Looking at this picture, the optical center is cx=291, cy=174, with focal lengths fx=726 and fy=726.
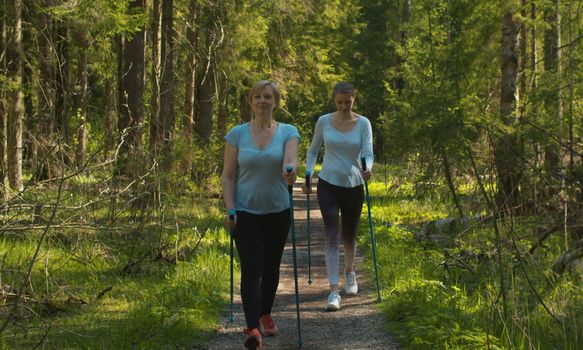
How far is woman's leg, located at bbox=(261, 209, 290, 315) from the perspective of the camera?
6.01 meters

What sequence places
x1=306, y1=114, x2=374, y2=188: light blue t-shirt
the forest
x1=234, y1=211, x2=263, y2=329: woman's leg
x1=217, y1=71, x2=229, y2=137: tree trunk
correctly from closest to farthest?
x1=234, y1=211, x2=263, y2=329: woman's leg
the forest
x1=306, y1=114, x2=374, y2=188: light blue t-shirt
x1=217, y1=71, x2=229, y2=137: tree trunk

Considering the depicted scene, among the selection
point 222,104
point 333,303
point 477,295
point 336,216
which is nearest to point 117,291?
point 333,303

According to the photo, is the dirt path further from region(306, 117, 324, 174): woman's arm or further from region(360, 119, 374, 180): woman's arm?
region(306, 117, 324, 174): woman's arm

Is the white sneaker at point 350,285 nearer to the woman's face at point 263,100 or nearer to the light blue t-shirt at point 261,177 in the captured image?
the light blue t-shirt at point 261,177

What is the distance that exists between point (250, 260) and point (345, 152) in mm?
2348

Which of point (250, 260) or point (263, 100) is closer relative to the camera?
point (250, 260)

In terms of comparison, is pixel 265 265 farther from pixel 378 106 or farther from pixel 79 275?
pixel 378 106

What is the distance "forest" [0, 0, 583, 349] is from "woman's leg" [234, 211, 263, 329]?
27.2 inches

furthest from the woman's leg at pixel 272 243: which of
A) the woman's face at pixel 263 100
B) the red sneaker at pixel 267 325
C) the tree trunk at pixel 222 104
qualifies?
the tree trunk at pixel 222 104

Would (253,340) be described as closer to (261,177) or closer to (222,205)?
(261,177)

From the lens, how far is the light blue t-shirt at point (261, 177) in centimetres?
592

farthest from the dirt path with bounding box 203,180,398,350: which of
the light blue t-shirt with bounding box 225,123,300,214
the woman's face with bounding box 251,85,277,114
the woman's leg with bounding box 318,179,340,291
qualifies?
the woman's face with bounding box 251,85,277,114

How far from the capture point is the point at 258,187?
593cm

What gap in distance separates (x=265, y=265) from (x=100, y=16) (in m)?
7.10
